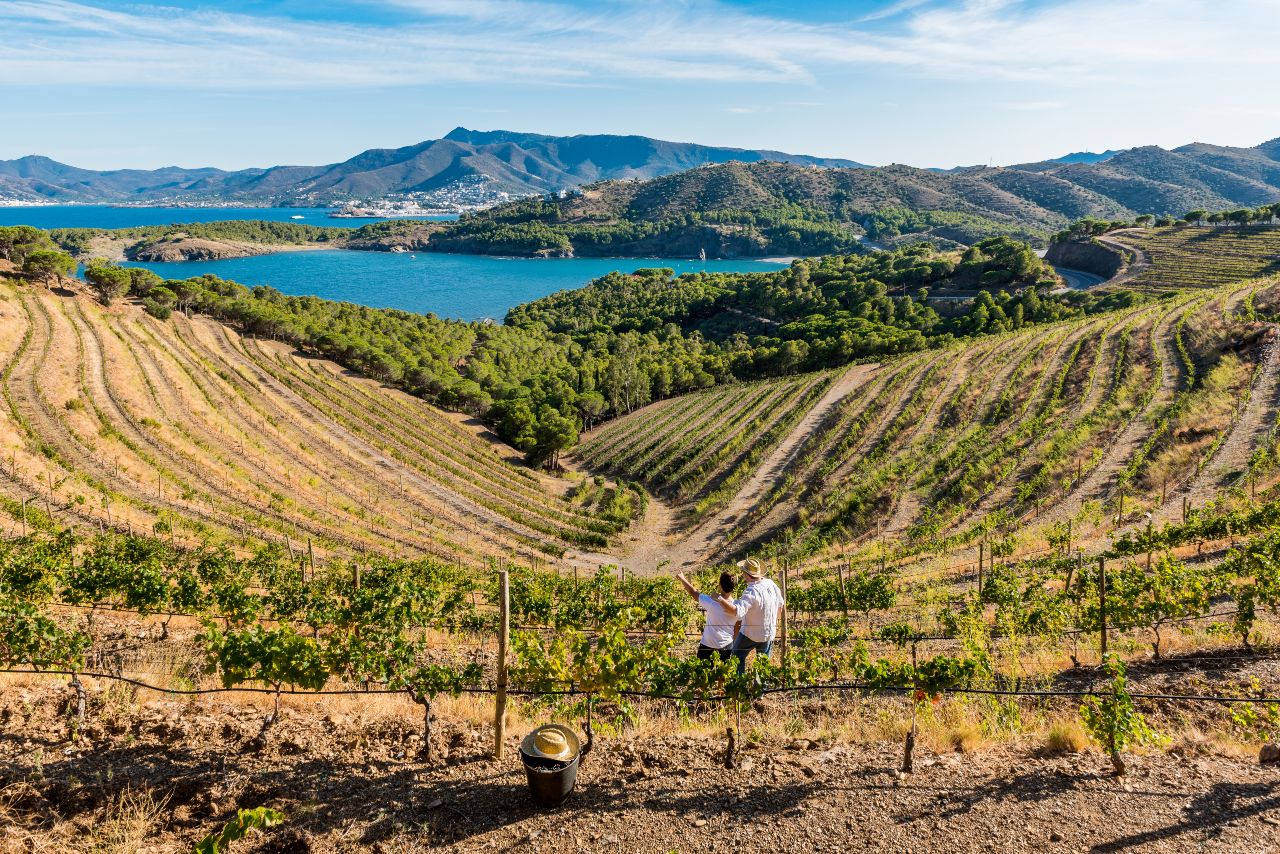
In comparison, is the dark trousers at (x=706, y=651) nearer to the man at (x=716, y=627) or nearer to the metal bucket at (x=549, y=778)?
the man at (x=716, y=627)

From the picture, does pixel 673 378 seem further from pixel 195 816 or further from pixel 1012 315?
pixel 195 816

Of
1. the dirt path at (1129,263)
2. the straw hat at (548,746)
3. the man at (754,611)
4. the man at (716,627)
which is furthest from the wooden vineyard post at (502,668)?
the dirt path at (1129,263)

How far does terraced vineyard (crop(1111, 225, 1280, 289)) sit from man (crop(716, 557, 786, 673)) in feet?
284

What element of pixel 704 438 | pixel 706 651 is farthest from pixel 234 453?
pixel 706 651

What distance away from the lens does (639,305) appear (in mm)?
122312

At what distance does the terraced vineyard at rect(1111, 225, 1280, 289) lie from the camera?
7331 cm

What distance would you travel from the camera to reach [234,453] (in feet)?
128

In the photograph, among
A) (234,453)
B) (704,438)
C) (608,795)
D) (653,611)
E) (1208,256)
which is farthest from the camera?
(1208,256)

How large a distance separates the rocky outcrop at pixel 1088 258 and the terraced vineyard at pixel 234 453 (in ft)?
287

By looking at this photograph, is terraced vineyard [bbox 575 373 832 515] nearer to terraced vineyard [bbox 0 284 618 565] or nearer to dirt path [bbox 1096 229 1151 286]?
terraced vineyard [bbox 0 284 618 565]

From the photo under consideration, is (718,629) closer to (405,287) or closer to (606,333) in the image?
(606,333)

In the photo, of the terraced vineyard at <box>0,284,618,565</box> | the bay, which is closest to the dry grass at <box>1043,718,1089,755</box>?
the terraced vineyard at <box>0,284,618,565</box>

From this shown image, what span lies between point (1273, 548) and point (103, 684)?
865 inches

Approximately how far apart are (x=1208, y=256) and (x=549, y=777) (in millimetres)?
105753
